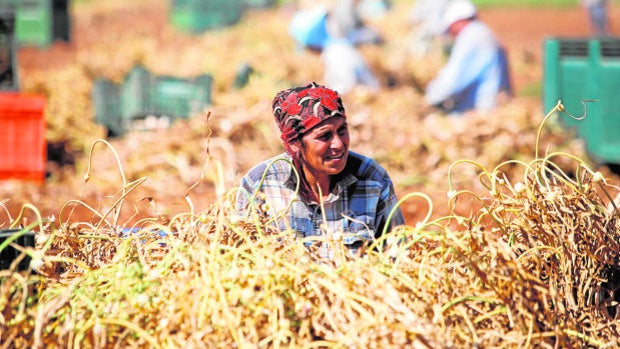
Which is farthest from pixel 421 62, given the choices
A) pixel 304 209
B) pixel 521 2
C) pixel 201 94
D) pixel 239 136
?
pixel 521 2

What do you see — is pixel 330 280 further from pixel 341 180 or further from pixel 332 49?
pixel 332 49

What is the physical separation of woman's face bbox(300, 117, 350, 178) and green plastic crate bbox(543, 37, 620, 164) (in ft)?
15.8

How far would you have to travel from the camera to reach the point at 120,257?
93.3 inches

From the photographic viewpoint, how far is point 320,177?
316cm

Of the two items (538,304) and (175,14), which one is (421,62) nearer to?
(538,304)

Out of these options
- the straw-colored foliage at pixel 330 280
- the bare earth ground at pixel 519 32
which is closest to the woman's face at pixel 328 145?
the straw-colored foliage at pixel 330 280

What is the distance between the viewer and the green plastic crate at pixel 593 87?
7.54 meters

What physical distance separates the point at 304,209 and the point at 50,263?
101 centimetres

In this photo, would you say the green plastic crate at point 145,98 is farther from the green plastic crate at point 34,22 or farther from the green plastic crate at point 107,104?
the green plastic crate at point 34,22

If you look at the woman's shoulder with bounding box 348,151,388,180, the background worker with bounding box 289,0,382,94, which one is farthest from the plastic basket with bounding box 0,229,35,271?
the background worker with bounding box 289,0,382,94

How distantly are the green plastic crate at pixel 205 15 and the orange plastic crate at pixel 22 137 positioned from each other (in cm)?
1709

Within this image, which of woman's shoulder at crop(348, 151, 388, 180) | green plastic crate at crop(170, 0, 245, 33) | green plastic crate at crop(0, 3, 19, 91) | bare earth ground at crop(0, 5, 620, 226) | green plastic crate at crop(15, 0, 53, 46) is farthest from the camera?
green plastic crate at crop(170, 0, 245, 33)

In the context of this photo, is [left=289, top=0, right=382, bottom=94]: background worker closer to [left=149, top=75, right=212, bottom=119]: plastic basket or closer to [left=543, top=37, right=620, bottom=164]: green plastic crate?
[left=149, top=75, right=212, bottom=119]: plastic basket

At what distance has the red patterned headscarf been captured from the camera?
2986 mm
